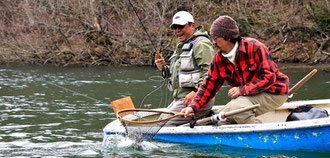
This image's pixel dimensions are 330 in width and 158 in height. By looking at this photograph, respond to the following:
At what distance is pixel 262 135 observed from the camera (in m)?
5.82

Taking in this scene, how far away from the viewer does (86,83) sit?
49.9ft

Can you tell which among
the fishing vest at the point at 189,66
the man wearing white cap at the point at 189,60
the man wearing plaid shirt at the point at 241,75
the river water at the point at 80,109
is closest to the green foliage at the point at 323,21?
the river water at the point at 80,109

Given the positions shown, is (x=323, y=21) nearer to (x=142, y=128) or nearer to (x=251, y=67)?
(x=142, y=128)

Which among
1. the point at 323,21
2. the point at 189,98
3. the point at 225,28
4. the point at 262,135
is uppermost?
the point at 225,28

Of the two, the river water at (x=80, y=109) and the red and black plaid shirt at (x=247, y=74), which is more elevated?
the red and black plaid shirt at (x=247, y=74)

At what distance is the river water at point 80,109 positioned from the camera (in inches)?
249

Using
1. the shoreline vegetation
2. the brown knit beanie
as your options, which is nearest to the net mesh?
the brown knit beanie

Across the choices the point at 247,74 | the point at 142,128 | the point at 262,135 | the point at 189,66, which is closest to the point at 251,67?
the point at 247,74

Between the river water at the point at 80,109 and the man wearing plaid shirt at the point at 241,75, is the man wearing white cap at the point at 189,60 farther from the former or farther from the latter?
the river water at the point at 80,109

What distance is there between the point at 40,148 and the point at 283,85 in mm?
3191

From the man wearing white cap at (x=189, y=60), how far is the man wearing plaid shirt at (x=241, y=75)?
13.4 inches

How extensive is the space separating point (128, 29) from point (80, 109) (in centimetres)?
1127

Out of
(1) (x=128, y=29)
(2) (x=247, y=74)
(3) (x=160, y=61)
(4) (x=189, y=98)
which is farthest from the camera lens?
(1) (x=128, y=29)

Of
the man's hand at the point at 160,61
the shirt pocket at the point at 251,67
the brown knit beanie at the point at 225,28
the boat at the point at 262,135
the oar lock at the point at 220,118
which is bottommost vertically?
the boat at the point at 262,135
